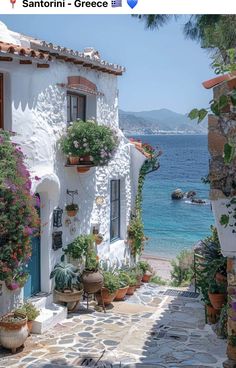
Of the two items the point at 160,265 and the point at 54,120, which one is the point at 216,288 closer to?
the point at 54,120

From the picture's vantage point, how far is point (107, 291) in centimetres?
1216

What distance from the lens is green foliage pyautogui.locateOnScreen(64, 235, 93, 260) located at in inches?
466

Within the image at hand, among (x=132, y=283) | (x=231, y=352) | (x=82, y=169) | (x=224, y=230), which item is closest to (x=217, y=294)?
(x=231, y=352)

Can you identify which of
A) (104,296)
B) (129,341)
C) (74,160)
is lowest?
(129,341)

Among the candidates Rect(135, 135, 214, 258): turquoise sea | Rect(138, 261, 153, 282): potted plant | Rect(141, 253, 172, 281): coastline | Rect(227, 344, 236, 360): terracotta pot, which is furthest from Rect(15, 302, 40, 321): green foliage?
Result: Rect(135, 135, 214, 258): turquoise sea

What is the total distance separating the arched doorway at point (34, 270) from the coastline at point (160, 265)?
13.6m

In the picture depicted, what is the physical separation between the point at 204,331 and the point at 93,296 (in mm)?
3355

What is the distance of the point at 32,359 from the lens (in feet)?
28.1

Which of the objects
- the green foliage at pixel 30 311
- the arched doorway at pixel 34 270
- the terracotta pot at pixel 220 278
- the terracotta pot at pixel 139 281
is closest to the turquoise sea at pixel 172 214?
the terracotta pot at pixel 139 281

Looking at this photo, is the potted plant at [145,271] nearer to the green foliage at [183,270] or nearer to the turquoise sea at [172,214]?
the green foliage at [183,270]

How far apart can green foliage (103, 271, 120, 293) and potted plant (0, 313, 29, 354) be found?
3521mm

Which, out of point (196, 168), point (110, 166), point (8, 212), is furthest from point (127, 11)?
point (196, 168)

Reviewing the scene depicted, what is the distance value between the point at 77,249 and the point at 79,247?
73mm

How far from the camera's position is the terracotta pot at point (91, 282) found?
11.6 metres
